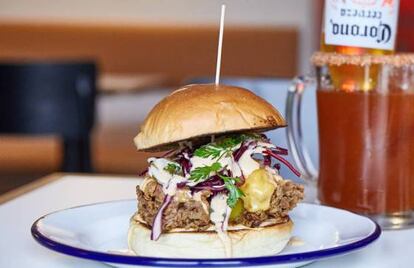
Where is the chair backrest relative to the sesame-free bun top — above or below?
below

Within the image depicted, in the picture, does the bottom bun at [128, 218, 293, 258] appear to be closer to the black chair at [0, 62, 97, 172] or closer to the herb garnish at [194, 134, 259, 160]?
the herb garnish at [194, 134, 259, 160]

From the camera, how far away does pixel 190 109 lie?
99cm

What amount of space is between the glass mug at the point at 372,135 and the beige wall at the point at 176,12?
4058mm

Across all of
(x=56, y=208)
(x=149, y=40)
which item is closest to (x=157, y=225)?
(x=56, y=208)

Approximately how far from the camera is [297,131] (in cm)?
136

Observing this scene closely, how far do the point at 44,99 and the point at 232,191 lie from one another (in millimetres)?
2004

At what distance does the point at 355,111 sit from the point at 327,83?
8 cm

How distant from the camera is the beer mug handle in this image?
1.33 metres

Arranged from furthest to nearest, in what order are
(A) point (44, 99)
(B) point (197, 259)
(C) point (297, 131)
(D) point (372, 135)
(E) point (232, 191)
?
(A) point (44, 99) < (C) point (297, 131) < (D) point (372, 135) < (E) point (232, 191) < (B) point (197, 259)

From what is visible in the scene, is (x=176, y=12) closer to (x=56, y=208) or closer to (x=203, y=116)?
(x=56, y=208)

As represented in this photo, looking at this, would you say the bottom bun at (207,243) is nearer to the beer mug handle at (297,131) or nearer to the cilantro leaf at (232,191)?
the cilantro leaf at (232,191)

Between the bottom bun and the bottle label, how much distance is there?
360mm

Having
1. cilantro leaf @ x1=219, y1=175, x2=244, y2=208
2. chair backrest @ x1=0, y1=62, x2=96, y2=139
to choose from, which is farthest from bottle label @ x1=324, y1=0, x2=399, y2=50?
chair backrest @ x1=0, y1=62, x2=96, y2=139

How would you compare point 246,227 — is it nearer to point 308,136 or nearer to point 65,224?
point 65,224
